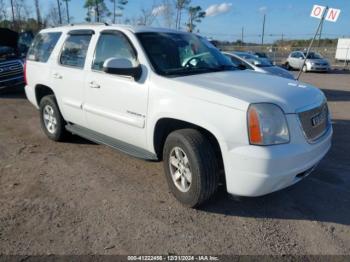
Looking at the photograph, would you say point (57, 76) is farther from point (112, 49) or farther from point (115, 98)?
point (115, 98)

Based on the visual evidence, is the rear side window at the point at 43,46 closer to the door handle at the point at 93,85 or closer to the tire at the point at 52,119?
the tire at the point at 52,119

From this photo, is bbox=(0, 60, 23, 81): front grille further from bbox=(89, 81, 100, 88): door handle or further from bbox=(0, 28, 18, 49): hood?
bbox=(89, 81, 100, 88): door handle

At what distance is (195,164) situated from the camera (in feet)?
11.1

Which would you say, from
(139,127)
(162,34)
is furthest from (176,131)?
(162,34)

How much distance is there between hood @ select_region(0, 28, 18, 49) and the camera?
13071mm

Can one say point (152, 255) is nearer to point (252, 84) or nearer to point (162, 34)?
point (252, 84)

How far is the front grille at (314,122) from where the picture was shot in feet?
10.9

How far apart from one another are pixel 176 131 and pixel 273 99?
3.37ft

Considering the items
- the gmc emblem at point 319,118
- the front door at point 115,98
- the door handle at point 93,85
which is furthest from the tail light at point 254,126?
the door handle at point 93,85

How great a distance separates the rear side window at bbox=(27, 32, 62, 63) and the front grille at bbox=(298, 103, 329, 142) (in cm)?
404

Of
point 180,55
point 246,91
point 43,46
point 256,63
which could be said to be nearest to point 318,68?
point 256,63

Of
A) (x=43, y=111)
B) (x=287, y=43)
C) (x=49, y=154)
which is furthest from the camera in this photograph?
(x=287, y=43)

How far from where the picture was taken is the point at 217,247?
3.09 meters

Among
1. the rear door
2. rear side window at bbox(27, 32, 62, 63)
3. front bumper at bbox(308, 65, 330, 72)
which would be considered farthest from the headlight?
front bumper at bbox(308, 65, 330, 72)
